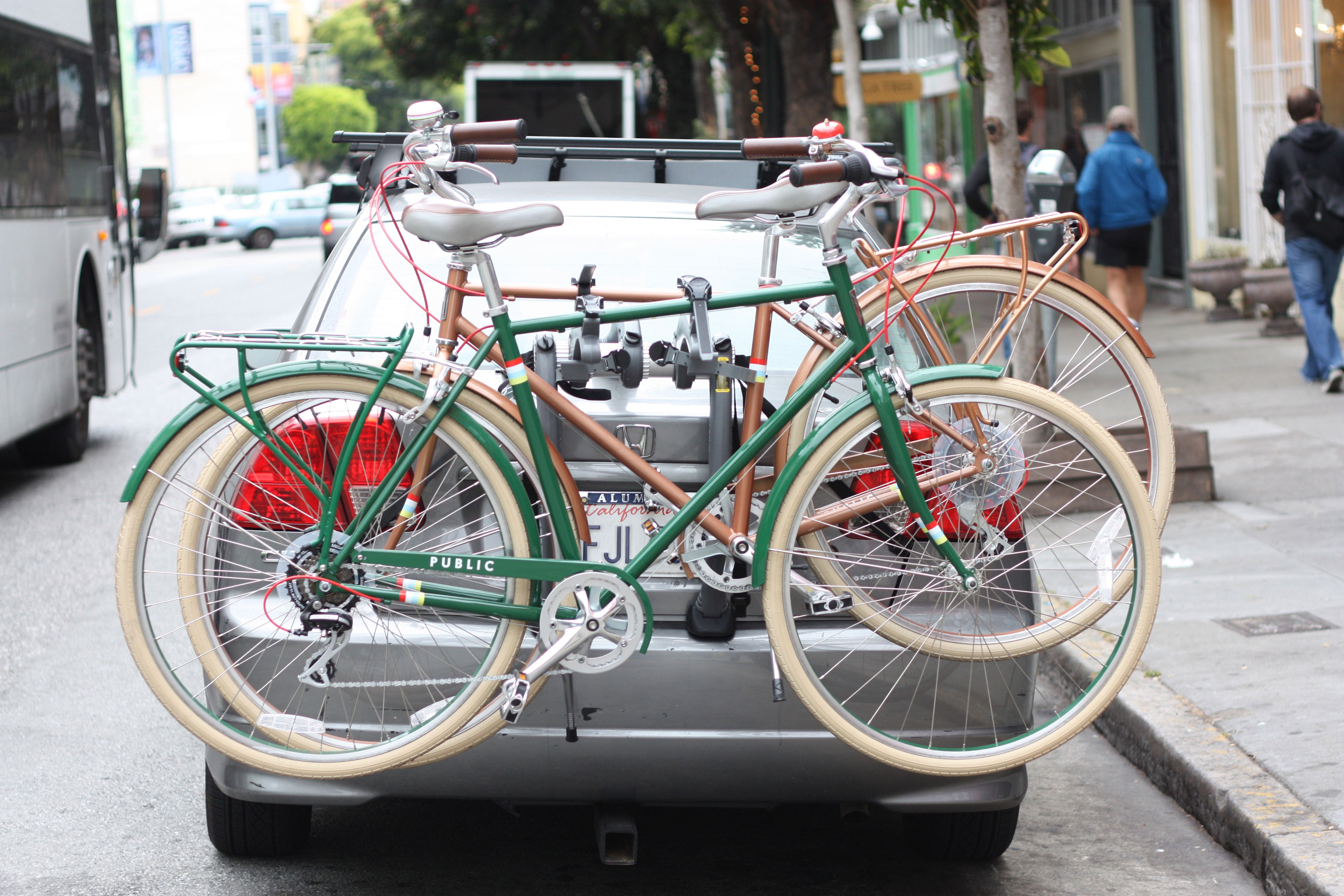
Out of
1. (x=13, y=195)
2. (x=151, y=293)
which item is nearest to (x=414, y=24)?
(x=151, y=293)

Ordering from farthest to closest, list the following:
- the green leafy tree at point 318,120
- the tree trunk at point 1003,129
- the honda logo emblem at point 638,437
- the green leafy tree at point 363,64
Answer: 1. the green leafy tree at point 363,64
2. the green leafy tree at point 318,120
3. the tree trunk at point 1003,129
4. the honda logo emblem at point 638,437

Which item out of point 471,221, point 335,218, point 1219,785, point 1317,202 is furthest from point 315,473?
point 335,218

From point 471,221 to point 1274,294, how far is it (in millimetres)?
12024

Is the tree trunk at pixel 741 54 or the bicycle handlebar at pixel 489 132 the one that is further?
the tree trunk at pixel 741 54

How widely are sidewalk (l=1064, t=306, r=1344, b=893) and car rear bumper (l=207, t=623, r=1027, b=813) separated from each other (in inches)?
39.4

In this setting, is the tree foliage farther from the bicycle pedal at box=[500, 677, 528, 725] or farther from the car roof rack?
the bicycle pedal at box=[500, 677, 528, 725]

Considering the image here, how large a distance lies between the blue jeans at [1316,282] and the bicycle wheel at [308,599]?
28.9ft

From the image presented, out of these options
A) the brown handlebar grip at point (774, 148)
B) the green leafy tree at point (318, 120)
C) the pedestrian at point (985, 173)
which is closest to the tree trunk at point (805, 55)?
the pedestrian at point (985, 173)

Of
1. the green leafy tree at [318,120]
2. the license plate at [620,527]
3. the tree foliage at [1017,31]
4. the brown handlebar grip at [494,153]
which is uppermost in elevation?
the green leafy tree at [318,120]

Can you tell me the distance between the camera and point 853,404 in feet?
10.9

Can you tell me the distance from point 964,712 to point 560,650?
895 millimetres

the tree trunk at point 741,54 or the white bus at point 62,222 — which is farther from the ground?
the tree trunk at point 741,54

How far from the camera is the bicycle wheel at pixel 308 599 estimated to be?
334 centimetres

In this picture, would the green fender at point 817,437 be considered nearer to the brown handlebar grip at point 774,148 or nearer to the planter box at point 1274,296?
the brown handlebar grip at point 774,148
